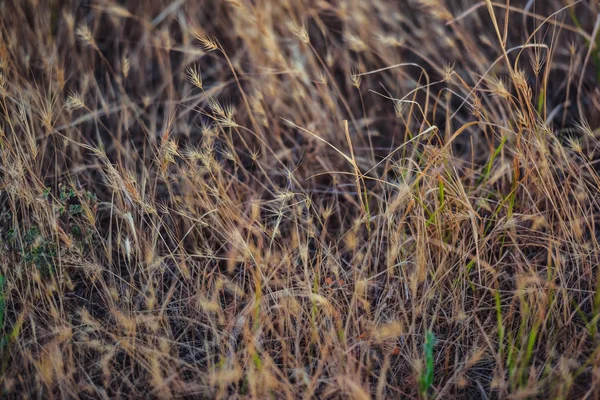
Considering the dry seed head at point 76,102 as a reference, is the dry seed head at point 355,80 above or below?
above

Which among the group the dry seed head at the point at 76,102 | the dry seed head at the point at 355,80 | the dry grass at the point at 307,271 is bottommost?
the dry grass at the point at 307,271

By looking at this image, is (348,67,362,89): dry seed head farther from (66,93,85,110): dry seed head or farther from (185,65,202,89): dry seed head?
(66,93,85,110): dry seed head

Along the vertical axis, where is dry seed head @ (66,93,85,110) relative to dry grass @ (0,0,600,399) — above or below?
above

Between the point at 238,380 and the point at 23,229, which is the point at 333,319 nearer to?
the point at 238,380

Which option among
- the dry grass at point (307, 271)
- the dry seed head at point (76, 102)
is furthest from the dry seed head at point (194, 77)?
A: the dry seed head at point (76, 102)

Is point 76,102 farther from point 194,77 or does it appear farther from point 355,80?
point 355,80

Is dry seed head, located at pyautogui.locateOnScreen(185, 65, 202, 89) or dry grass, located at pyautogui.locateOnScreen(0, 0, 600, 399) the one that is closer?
dry grass, located at pyautogui.locateOnScreen(0, 0, 600, 399)

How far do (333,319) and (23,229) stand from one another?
768 millimetres

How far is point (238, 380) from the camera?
115cm

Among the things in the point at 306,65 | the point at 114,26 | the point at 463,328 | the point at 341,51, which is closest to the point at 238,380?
the point at 463,328

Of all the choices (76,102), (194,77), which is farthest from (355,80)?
(76,102)

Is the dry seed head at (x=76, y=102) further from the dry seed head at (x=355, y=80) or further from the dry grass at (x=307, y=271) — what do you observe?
the dry seed head at (x=355, y=80)

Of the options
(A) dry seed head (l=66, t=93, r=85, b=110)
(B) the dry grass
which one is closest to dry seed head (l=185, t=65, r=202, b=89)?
(B) the dry grass

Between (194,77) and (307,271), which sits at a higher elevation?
(194,77)
